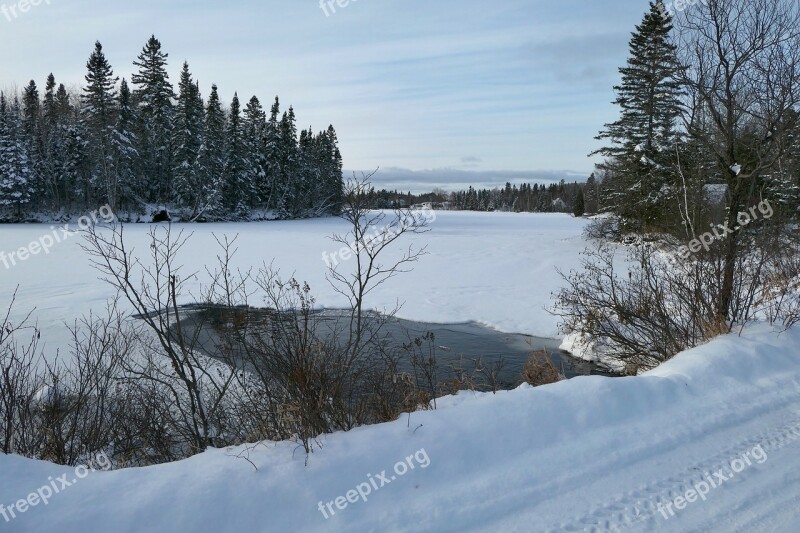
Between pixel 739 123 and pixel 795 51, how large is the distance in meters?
1.09

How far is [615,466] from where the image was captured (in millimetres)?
3713

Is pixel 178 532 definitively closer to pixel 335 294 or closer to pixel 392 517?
pixel 392 517

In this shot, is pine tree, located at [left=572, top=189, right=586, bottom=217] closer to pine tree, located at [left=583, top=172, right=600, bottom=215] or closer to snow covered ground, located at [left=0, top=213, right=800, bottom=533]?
pine tree, located at [left=583, top=172, right=600, bottom=215]

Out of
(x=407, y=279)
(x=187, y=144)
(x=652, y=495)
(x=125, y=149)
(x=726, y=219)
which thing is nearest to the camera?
(x=652, y=495)

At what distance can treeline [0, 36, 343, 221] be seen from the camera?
40031 millimetres

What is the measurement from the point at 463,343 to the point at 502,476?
7.40m

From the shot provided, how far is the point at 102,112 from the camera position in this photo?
39.5 m

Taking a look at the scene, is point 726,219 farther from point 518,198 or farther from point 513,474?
point 518,198

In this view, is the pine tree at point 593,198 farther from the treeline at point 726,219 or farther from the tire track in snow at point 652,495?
the tire track in snow at point 652,495

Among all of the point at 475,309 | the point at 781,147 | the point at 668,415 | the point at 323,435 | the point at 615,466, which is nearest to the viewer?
the point at 615,466

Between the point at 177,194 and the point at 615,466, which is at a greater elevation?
the point at 177,194

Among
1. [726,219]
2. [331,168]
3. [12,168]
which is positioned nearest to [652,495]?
[726,219]

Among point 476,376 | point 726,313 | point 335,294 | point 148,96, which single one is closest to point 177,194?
point 148,96

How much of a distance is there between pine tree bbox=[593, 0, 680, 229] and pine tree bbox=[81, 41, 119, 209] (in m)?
36.4
